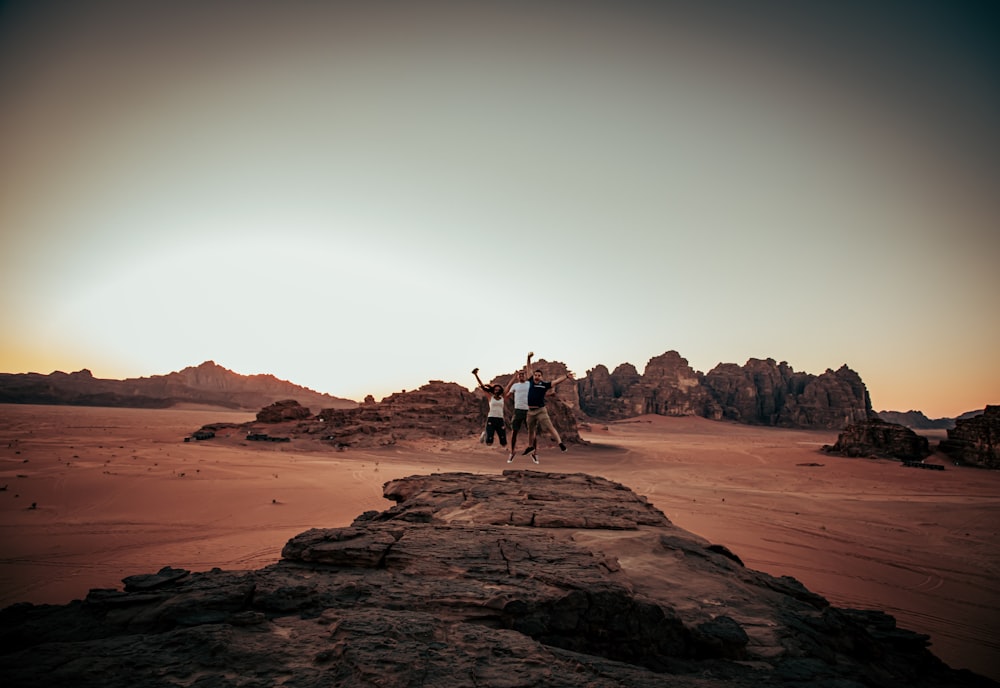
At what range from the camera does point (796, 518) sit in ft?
35.4

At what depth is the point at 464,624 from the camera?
267 cm

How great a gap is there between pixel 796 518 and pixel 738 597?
9.05m

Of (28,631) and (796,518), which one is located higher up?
(28,631)

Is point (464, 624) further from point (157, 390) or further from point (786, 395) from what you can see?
point (157, 390)

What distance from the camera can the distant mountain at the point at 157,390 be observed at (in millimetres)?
81875

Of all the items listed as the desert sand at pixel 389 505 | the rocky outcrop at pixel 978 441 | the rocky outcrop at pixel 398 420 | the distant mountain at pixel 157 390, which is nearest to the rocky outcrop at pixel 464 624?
the desert sand at pixel 389 505

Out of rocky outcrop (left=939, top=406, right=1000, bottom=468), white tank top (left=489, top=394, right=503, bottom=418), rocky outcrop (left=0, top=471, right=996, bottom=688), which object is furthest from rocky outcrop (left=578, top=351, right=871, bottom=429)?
rocky outcrop (left=0, top=471, right=996, bottom=688)

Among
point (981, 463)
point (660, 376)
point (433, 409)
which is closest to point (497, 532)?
point (433, 409)

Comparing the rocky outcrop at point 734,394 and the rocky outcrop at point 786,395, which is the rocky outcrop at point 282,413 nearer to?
the rocky outcrop at point 734,394

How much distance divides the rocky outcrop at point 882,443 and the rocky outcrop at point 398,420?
17.7 m

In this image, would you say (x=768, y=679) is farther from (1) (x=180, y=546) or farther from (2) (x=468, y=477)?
(1) (x=180, y=546)

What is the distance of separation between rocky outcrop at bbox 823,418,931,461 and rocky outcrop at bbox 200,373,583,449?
17694 mm

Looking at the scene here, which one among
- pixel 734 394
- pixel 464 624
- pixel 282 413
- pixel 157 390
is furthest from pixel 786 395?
pixel 157 390

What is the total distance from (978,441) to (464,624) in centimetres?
3414
